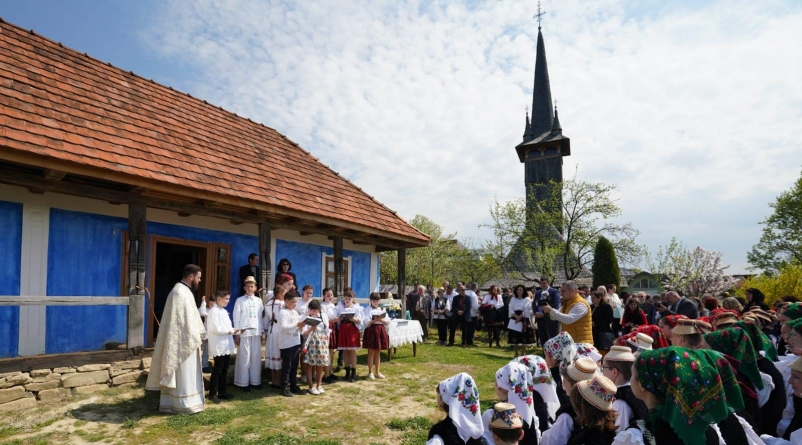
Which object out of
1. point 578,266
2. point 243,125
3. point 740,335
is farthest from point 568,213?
point 740,335

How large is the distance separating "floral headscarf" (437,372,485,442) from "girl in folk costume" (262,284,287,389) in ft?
15.9

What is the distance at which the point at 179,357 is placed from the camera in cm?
591

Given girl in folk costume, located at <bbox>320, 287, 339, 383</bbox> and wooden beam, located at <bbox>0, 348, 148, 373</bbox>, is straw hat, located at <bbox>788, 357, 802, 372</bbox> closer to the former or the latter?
girl in folk costume, located at <bbox>320, 287, 339, 383</bbox>

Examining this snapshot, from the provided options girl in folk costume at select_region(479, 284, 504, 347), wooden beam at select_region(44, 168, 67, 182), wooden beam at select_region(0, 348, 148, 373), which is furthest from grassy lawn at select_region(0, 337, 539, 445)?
girl in folk costume at select_region(479, 284, 504, 347)

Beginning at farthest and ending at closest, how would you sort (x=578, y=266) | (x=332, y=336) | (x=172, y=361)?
1. (x=578, y=266)
2. (x=332, y=336)
3. (x=172, y=361)

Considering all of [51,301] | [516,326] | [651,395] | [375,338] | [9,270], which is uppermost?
[9,270]

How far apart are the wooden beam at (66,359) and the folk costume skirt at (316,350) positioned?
2.48 meters

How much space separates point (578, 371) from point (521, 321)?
8.71 m

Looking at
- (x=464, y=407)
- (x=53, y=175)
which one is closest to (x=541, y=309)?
(x=464, y=407)

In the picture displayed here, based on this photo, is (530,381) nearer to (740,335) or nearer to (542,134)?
(740,335)

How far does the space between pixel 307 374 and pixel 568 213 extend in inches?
849

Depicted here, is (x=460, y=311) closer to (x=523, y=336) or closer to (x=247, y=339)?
(x=523, y=336)

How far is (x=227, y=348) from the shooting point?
6.79m

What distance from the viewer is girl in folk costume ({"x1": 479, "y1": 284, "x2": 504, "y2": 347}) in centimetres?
1464
